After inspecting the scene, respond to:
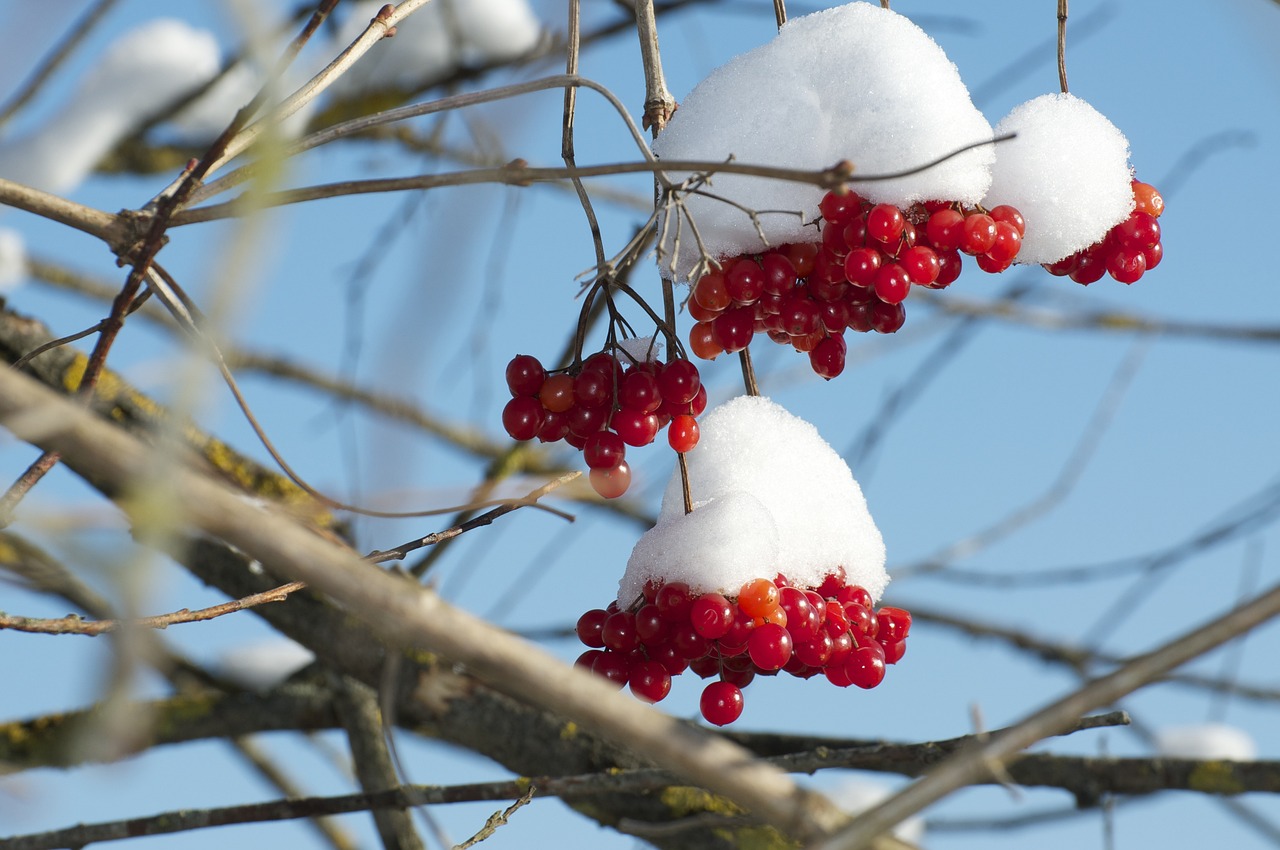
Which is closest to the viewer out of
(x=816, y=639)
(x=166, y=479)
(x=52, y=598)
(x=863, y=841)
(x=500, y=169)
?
(x=166, y=479)

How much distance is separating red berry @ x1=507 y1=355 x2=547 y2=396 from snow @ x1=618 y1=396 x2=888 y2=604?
0.14 metres

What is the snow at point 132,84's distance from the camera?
214cm

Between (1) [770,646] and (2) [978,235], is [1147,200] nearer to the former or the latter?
(2) [978,235]

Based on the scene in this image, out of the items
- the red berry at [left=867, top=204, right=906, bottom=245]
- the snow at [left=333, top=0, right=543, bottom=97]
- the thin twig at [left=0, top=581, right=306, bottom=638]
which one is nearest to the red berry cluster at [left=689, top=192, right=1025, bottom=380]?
the red berry at [left=867, top=204, right=906, bottom=245]

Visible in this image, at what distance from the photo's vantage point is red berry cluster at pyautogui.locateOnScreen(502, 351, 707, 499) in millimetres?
812

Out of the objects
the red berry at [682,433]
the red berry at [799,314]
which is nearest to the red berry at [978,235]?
the red berry at [799,314]

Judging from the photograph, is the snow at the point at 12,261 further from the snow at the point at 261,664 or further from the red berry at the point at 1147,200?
the red berry at the point at 1147,200

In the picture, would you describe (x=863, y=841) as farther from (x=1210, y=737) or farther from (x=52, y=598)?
(x=1210, y=737)

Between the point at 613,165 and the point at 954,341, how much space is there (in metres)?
1.34

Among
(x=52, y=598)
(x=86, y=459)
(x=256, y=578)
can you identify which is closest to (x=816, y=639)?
(x=86, y=459)

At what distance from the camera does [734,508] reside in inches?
32.9

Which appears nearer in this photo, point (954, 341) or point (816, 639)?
point (816, 639)

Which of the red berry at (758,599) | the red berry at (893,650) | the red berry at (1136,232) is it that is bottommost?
the red berry at (758,599)

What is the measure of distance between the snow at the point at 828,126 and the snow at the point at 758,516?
0.16 meters
